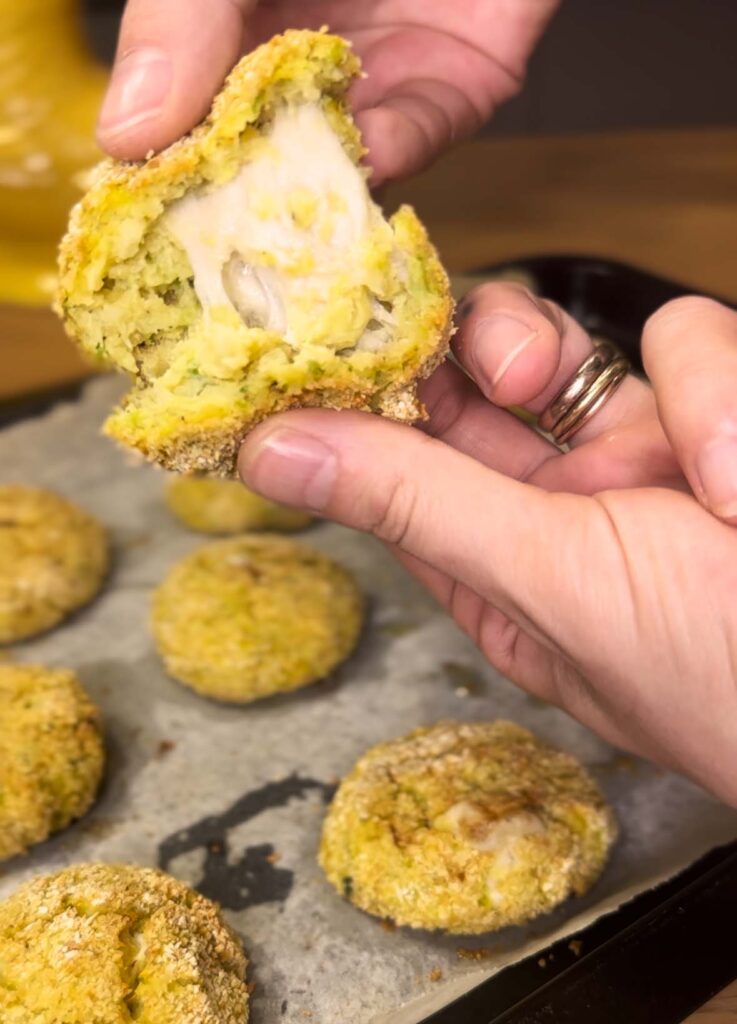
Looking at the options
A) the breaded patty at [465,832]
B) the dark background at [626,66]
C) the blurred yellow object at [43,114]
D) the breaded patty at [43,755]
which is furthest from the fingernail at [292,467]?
the dark background at [626,66]

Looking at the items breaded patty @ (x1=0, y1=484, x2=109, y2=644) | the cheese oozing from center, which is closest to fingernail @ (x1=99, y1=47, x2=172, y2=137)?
the cheese oozing from center

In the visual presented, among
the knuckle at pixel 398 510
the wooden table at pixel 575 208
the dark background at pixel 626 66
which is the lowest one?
the wooden table at pixel 575 208

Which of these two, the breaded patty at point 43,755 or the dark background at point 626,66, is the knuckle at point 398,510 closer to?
the breaded patty at point 43,755

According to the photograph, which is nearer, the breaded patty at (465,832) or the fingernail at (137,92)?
the fingernail at (137,92)

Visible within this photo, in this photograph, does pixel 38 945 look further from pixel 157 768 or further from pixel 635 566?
pixel 635 566

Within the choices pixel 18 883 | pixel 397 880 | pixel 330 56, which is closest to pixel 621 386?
pixel 330 56

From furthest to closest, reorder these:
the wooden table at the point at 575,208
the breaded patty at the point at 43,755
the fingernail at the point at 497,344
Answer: the wooden table at the point at 575,208 → the breaded patty at the point at 43,755 → the fingernail at the point at 497,344

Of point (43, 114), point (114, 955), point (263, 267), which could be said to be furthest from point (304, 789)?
point (43, 114)
